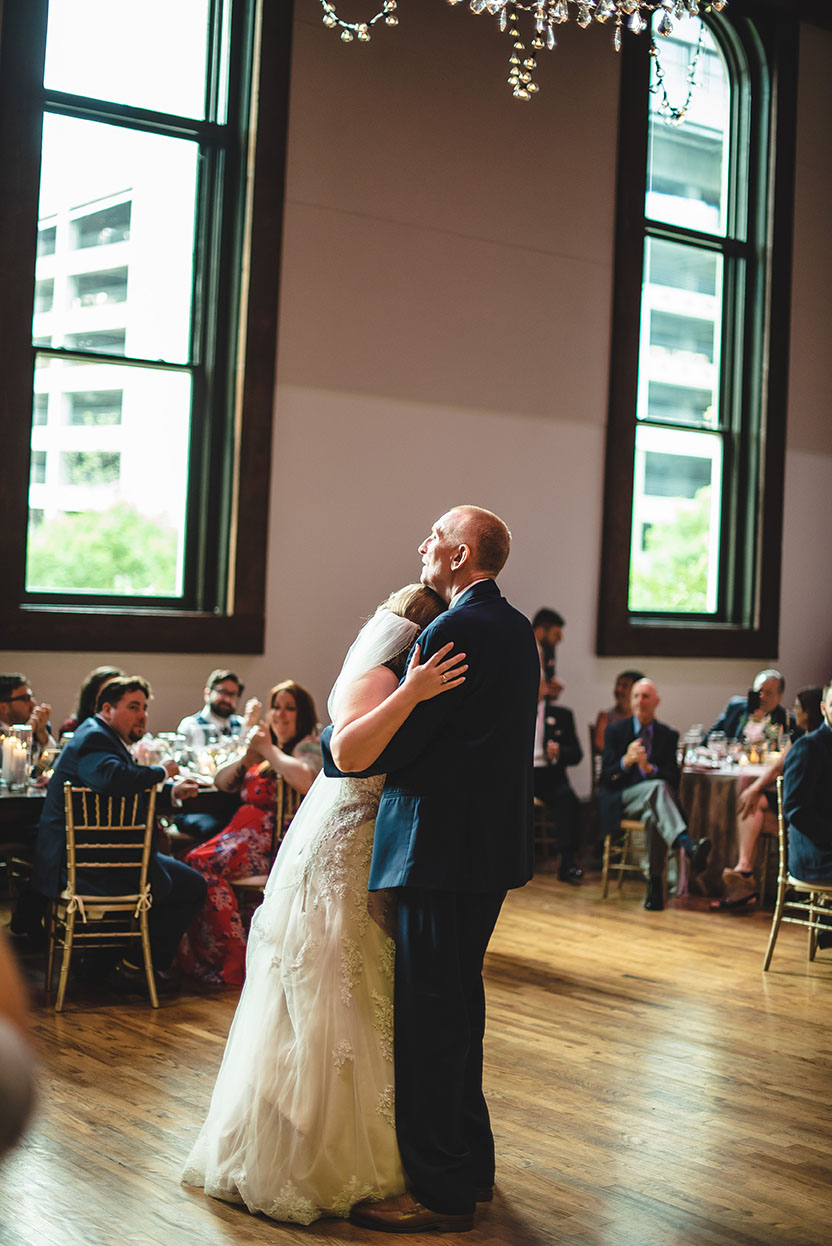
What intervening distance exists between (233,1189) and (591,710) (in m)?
6.72

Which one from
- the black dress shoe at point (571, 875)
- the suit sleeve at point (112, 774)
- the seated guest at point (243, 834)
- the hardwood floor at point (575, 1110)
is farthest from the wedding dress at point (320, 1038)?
the black dress shoe at point (571, 875)

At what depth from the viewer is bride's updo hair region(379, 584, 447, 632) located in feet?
10.8

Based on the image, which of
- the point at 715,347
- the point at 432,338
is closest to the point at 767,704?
the point at 432,338

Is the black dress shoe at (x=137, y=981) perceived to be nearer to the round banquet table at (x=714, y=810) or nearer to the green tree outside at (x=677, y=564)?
the round banquet table at (x=714, y=810)

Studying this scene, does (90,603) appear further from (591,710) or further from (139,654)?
(591,710)

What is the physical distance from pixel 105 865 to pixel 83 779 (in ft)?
1.09

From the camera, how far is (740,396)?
34.7ft

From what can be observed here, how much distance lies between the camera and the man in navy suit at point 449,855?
3.08m

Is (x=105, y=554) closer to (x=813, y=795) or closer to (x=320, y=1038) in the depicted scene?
(x=813, y=795)

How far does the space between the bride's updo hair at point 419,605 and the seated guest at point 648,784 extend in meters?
4.41

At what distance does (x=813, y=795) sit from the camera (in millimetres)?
5703

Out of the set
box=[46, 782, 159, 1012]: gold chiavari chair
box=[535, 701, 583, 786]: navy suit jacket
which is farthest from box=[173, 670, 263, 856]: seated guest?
box=[535, 701, 583, 786]: navy suit jacket

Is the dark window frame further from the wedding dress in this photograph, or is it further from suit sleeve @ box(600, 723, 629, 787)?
the wedding dress

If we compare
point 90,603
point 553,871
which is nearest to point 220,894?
point 90,603
